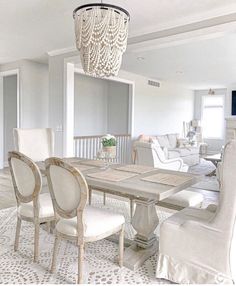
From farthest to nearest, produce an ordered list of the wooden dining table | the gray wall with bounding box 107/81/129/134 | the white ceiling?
the gray wall with bounding box 107/81/129/134 → the white ceiling → the wooden dining table

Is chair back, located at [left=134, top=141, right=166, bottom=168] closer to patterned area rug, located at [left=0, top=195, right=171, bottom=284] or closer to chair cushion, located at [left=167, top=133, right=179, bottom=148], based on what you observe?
patterned area rug, located at [left=0, top=195, right=171, bottom=284]

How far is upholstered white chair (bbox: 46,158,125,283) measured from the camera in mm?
1932

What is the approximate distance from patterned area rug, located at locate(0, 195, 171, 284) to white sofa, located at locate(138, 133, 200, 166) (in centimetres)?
447

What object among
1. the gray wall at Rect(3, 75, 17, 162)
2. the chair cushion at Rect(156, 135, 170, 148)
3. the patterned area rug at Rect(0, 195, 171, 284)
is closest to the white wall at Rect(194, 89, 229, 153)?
the chair cushion at Rect(156, 135, 170, 148)

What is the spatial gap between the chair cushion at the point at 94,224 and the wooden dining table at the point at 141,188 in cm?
23

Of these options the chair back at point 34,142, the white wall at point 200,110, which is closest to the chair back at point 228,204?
the chair back at point 34,142

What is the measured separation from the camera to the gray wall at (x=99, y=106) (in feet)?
26.3

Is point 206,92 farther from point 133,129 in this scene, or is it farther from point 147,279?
point 147,279

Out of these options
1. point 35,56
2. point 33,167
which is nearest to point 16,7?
point 33,167

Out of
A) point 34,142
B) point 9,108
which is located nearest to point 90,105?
point 9,108

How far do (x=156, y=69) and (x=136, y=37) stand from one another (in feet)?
10.1

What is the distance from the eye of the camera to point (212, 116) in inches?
436

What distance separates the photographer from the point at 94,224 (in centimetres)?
207

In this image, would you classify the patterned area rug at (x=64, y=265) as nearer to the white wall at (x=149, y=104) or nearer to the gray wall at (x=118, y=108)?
the white wall at (x=149, y=104)
